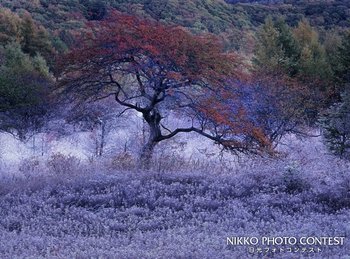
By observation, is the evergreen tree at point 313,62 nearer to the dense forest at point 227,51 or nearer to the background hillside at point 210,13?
the dense forest at point 227,51

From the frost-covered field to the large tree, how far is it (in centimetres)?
230

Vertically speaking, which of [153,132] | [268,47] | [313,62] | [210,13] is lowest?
[153,132]

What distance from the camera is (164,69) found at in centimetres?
1012

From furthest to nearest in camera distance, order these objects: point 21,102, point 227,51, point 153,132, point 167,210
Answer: point 21,102 < point 227,51 < point 153,132 < point 167,210

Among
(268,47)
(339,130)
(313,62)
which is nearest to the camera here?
(339,130)

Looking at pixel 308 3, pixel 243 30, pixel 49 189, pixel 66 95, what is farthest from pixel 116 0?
pixel 49 189

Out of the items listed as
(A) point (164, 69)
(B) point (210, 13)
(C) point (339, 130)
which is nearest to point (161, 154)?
(A) point (164, 69)

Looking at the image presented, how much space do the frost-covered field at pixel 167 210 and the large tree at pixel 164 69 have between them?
7.53ft

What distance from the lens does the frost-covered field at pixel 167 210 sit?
452 centimetres

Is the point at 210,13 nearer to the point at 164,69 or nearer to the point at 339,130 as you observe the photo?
the point at 339,130

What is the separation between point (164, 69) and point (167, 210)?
4.72 meters

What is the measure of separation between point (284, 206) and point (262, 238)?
1.42 m

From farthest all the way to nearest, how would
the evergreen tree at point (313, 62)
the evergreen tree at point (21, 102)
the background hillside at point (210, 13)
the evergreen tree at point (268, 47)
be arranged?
the background hillside at point (210, 13) < the evergreen tree at point (268, 47) < the evergreen tree at point (313, 62) < the evergreen tree at point (21, 102)

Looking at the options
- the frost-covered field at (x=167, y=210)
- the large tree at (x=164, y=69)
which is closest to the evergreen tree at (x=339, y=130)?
the large tree at (x=164, y=69)
